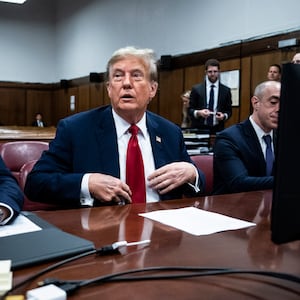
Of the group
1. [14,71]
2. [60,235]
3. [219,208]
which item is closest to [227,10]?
[219,208]

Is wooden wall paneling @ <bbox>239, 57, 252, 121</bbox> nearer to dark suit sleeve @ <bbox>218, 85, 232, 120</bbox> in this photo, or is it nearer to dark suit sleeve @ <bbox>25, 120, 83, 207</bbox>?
dark suit sleeve @ <bbox>218, 85, 232, 120</bbox>

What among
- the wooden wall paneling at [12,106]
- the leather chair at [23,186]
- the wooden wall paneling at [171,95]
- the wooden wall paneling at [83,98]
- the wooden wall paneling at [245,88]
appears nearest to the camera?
the leather chair at [23,186]

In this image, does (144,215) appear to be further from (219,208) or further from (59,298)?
(59,298)

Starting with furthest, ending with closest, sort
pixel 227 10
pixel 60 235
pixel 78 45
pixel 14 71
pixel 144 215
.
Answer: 1. pixel 14 71
2. pixel 78 45
3. pixel 227 10
4. pixel 144 215
5. pixel 60 235

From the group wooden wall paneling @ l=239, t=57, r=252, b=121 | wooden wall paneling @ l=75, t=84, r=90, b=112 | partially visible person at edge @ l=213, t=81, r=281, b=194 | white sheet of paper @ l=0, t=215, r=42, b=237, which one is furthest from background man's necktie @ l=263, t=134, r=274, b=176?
wooden wall paneling @ l=75, t=84, r=90, b=112

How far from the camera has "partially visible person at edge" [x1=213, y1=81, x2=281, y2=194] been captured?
2.46 m

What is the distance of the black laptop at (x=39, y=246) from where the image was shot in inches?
37.6

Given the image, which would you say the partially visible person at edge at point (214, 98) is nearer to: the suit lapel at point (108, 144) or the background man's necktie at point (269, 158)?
the background man's necktie at point (269, 158)

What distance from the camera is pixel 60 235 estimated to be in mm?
1115

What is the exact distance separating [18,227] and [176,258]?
1.54 feet

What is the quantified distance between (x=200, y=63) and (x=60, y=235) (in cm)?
720

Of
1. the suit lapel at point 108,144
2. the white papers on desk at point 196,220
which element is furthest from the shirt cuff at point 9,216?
the suit lapel at point 108,144

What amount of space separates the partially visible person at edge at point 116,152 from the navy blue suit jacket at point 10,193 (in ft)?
0.95

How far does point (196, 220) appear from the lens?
1.39 metres
